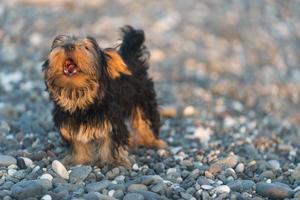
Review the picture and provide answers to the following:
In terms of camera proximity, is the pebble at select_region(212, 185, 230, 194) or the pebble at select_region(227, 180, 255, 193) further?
the pebble at select_region(227, 180, 255, 193)

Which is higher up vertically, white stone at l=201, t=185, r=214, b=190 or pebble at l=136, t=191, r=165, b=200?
white stone at l=201, t=185, r=214, b=190

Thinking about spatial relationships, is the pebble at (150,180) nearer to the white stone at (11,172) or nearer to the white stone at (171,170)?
the white stone at (171,170)

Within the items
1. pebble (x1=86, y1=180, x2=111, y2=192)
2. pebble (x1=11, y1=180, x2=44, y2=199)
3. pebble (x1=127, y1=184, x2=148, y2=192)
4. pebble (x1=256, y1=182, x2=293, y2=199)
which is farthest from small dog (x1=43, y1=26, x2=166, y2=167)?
pebble (x1=256, y1=182, x2=293, y2=199)

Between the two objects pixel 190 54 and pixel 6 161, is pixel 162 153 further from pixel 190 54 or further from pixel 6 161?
pixel 190 54

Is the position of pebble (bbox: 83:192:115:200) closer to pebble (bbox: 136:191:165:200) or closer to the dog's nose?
pebble (bbox: 136:191:165:200)

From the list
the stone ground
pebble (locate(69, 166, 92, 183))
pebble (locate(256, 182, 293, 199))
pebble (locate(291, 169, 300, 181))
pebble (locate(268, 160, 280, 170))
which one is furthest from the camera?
pebble (locate(268, 160, 280, 170))

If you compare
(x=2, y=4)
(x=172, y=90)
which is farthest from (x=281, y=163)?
(x=2, y=4)

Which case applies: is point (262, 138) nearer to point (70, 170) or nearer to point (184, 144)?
point (184, 144)

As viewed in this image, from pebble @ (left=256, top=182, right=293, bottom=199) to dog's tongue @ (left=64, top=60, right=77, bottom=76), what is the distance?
207 cm

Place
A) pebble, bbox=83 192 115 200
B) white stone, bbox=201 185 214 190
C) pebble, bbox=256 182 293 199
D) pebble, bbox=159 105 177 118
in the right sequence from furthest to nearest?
1. pebble, bbox=159 105 177 118
2. white stone, bbox=201 185 214 190
3. pebble, bbox=256 182 293 199
4. pebble, bbox=83 192 115 200

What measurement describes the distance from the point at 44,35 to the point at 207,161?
27.1 feet

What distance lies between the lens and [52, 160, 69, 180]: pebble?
24.4 ft

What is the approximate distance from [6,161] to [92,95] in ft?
3.73

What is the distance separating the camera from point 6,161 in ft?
25.7
